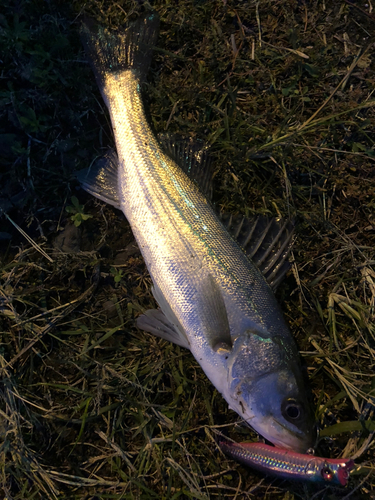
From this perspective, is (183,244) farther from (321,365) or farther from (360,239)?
(360,239)

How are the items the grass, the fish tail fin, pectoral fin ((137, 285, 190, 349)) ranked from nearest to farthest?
pectoral fin ((137, 285, 190, 349)), the grass, the fish tail fin

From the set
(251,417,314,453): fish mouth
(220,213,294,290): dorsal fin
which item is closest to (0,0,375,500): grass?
(220,213,294,290): dorsal fin

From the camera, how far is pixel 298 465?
5.89 feet

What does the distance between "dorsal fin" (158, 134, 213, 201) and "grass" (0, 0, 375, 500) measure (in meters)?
0.23

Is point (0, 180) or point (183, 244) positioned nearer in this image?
point (183, 244)

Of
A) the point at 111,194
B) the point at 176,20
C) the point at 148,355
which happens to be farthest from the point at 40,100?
the point at 148,355

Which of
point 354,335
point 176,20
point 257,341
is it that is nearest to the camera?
point 257,341

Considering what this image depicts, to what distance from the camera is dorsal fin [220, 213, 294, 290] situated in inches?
85.5

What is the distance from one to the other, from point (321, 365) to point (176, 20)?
2.95 meters

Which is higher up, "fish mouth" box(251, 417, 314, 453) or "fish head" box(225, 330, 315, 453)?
"fish head" box(225, 330, 315, 453)

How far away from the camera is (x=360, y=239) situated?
102 inches

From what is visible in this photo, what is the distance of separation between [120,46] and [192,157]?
3.45ft

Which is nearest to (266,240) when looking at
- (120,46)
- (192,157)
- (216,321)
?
(216,321)

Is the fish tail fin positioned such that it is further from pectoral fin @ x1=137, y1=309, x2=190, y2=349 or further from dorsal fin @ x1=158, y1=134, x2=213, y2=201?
pectoral fin @ x1=137, y1=309, x2=190, y2=349
